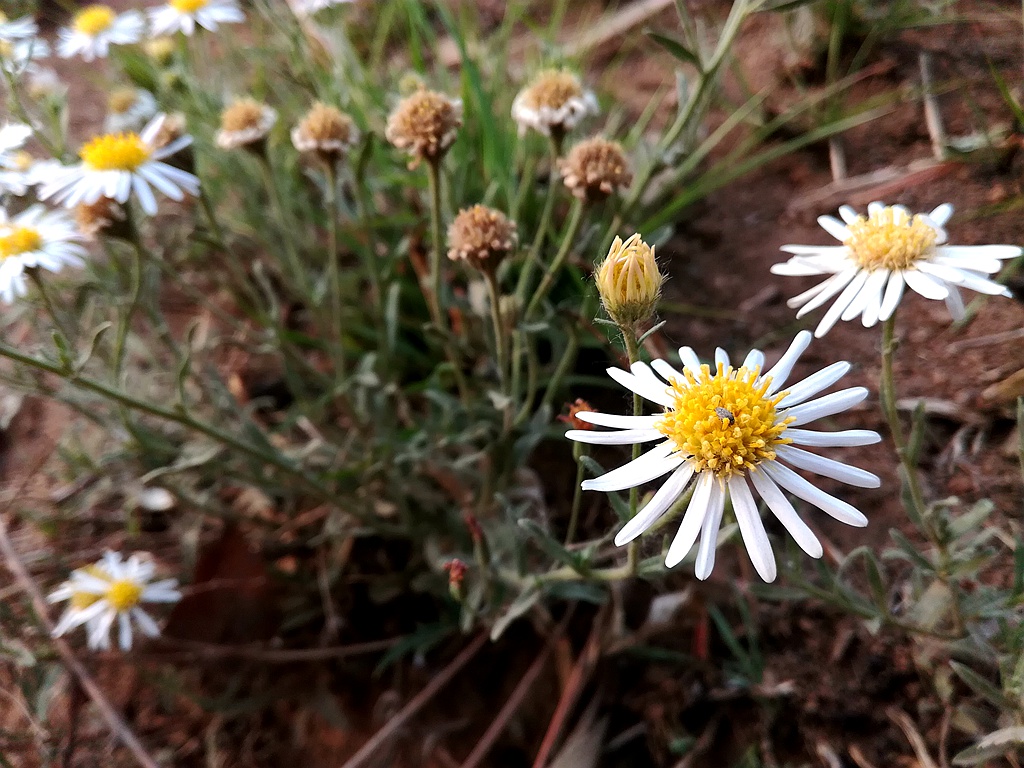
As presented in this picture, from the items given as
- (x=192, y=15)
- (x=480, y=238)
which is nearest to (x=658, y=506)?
(x=480, y=238)

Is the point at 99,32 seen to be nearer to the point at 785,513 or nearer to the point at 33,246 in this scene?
the point at 33,246

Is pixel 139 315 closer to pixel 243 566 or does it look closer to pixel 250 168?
pixel 250 168

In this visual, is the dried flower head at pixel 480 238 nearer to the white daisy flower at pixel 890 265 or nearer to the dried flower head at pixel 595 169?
the dried flower head at pixel 595 169

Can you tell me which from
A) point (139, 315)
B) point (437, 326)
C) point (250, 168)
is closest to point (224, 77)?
point (250, 168)

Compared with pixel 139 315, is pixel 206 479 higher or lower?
lower

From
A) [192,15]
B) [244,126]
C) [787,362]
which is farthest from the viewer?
[192,15]

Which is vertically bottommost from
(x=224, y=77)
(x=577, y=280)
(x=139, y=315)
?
(x=139, y=315)
